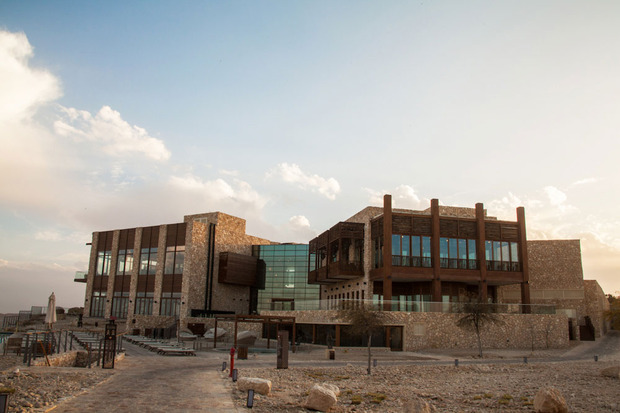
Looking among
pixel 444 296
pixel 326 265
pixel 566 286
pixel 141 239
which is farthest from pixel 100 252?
pixel 566 286

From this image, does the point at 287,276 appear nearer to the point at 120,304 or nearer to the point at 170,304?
the point at 170,304

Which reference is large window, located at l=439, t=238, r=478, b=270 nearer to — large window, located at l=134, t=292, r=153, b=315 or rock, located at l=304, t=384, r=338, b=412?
rock, located at l=304, t=384, r=338, b=412

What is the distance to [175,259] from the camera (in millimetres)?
58938

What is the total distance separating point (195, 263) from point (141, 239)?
30.9 feet

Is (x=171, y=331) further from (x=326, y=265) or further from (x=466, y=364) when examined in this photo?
(x=466, y=364)

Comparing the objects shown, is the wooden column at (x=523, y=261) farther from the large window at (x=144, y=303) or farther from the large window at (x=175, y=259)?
the large window at (x=144, y=303)

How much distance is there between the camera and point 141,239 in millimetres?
62406

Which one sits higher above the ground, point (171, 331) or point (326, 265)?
point (326, 265)

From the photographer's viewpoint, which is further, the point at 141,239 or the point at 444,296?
the point at 141,239

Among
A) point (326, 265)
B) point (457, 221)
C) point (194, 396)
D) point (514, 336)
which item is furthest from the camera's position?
point (326, 265)

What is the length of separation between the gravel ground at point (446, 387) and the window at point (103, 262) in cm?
4900

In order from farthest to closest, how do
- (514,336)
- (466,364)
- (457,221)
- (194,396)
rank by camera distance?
(457,221), (514,336), (466,364), (194,396)

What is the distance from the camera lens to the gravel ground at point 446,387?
53.2 ft

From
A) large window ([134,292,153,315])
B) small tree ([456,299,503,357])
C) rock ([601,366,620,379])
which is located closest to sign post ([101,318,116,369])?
rock ([601,366,620,379])
